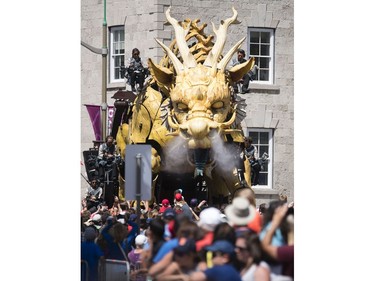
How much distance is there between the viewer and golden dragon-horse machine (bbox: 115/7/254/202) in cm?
2336

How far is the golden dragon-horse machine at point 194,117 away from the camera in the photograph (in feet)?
76.6

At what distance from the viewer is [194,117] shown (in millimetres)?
23188

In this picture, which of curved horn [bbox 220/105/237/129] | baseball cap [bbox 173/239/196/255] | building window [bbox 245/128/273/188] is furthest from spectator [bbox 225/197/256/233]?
building window [bbox 245/128/273/188]

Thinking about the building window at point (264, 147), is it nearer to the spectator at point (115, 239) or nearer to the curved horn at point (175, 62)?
the curved horn at point (175, 62)

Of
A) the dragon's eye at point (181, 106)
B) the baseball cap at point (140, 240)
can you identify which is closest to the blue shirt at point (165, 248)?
the baseball cap at point (140, 240)

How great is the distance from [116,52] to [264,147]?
323 cm

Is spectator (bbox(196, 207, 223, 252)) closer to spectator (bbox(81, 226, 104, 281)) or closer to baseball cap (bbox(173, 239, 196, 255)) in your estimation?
baseball cap (bbox(173, 239, 196, 255))

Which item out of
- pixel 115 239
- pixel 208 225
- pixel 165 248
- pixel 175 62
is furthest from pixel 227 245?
pixel 175 62

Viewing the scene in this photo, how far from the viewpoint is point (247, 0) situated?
116 ft

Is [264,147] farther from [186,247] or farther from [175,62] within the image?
[186,247]

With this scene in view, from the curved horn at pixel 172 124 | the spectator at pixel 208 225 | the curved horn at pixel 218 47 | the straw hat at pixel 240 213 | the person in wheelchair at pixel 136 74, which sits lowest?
the spectator at pixel 208 225

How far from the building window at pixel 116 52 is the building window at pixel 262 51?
228 cm

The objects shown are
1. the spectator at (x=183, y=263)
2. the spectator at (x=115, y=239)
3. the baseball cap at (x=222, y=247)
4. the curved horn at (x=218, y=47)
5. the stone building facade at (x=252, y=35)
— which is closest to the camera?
the baseball cap at (x=222, y=247)
